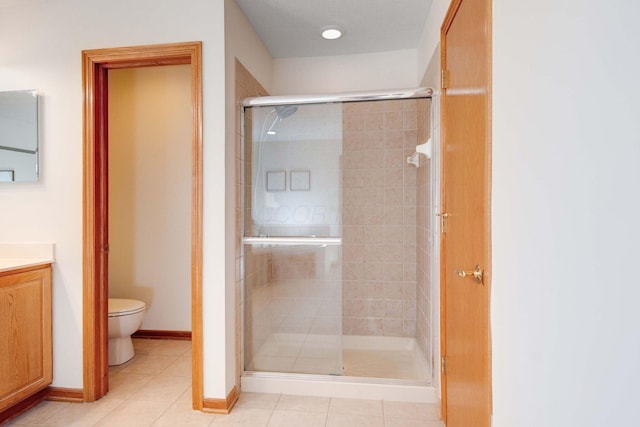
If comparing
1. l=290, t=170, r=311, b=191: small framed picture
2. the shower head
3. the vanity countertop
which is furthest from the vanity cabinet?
the shower head

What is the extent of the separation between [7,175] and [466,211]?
2773 millimetres

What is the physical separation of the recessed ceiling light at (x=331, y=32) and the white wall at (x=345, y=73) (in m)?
0.37

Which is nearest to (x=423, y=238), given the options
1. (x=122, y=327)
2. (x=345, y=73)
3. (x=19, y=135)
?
(x=345, y=73)

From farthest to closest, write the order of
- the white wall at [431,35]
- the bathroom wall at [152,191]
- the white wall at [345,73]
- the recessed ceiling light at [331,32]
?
the bathroom wall at [152,191]
the white wall at [345,73]
the recessed ceiling light at [331,32]
the white wall at [431,35]

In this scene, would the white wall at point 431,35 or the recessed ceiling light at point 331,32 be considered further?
the recessed ceiling light at point 331,32

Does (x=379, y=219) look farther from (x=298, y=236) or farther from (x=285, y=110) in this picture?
(x=285, y=110)

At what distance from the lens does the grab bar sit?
2217mm

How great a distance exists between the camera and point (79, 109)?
2.06 metres

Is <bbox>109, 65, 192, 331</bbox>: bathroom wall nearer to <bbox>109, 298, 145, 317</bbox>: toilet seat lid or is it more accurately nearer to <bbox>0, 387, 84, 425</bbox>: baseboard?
<bbox>109, 298, 145, 317</bbox>: toilet seat lid

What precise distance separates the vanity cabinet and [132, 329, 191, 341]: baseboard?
109 centimetres

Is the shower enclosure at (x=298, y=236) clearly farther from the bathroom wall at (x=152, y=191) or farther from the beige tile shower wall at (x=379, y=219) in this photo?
the bathroom wall at (x=152, y=191)

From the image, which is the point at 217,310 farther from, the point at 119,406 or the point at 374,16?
the point at 374,16

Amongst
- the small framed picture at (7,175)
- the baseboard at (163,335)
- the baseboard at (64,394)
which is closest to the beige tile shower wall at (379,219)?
the baseboard at (163,335)

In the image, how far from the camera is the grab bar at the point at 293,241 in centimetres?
222
